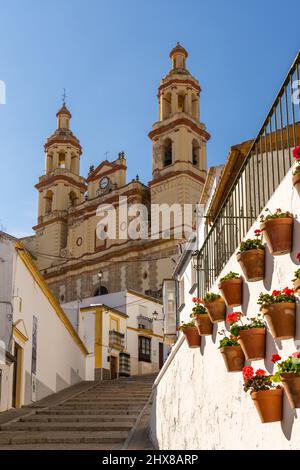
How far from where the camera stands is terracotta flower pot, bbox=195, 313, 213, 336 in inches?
282

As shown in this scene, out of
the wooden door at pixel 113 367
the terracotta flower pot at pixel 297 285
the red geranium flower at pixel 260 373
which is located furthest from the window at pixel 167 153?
the terracotta flower pot at pixel 297 285

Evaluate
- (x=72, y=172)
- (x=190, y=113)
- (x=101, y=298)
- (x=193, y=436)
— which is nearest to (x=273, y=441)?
(x=193, y=436)

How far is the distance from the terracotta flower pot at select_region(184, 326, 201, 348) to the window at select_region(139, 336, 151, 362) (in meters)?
31.4

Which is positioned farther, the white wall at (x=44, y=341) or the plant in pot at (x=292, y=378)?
the white wall at (x=44, y=341)

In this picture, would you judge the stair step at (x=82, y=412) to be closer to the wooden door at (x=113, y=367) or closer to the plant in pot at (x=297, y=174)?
the plant in pot at (x=297, y=174)

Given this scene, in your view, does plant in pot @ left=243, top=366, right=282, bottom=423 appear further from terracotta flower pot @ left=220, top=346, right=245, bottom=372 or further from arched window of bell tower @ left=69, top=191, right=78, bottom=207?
arched window of bell tower @ left=69, top=191, right=78, bottom=207

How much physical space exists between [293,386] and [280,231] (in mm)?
1166

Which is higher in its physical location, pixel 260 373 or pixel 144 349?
pixel 144 349

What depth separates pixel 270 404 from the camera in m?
4.78

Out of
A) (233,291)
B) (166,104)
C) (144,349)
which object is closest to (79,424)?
(233,291)

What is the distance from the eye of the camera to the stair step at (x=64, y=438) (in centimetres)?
1159

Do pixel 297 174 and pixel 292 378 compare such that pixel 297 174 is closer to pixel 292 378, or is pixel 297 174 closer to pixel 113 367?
pixel 292 378

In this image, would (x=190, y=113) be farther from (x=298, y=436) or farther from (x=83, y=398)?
(x=298, y=436)

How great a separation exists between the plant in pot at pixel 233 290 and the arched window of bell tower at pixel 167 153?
38772 millimetres
